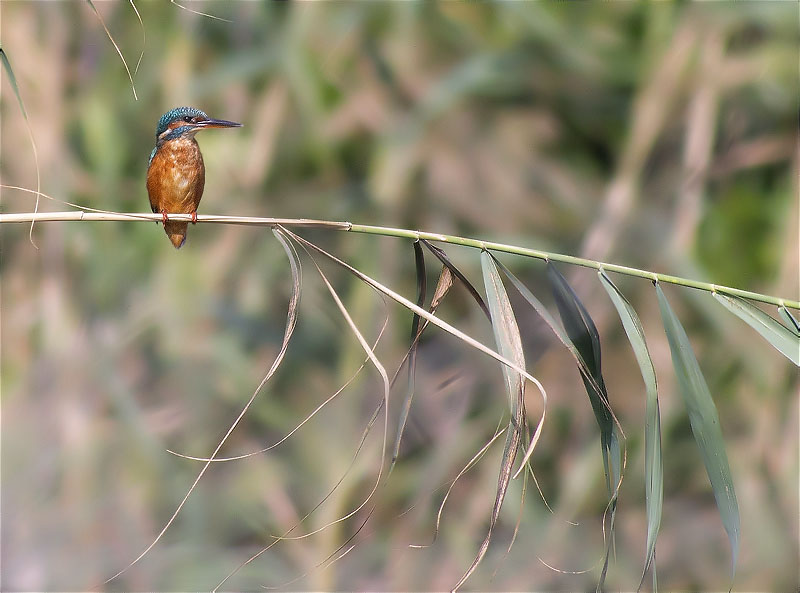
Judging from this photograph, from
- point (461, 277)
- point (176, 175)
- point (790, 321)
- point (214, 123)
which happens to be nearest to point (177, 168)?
point (176, 175)

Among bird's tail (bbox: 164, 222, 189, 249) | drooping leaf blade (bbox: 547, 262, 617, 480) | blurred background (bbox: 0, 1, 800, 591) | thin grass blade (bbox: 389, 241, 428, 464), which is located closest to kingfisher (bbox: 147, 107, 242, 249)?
bird's tail (bbox: 164, 222, 189, 249)

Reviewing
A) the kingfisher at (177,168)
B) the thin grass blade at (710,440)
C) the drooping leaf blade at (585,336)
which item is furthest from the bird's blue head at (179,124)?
the thin grass blade at (710,440)

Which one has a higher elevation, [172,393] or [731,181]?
[731,181]

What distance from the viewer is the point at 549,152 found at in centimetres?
282

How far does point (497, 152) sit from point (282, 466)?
1305 mm

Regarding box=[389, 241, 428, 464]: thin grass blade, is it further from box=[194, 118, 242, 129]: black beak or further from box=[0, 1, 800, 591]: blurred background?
box=[0, 1, 800, 591]: blurred background

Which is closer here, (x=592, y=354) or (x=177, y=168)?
(x=592, y=354)

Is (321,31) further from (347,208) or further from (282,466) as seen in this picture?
A: (282,466)

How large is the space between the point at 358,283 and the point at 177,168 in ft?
3.51

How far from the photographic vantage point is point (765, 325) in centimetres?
70

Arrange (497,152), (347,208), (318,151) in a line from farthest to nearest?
1. (497,152)
2. (318,151)
3. (347,208)

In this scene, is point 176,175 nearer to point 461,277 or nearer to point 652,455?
point 461,277

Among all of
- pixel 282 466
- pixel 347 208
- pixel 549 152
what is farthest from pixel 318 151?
pixel 282 466

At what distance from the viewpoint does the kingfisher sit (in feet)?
4.35
